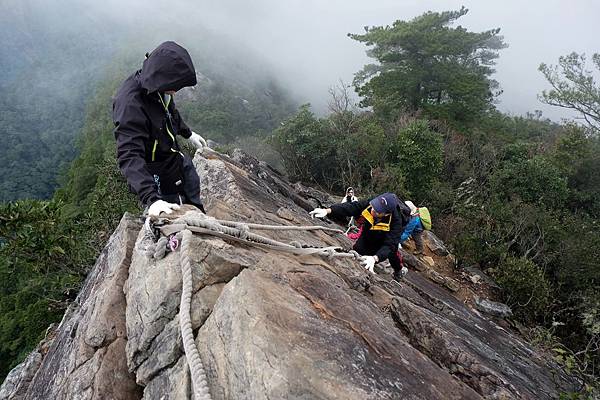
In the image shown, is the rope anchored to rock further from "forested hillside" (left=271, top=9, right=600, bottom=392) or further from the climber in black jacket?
"forested hillside" (left=271, top=9, right=600, bottom=392)

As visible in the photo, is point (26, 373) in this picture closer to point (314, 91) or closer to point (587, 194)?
point (587, 194)

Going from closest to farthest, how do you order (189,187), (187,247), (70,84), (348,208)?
(187,247)
(189,187)
(348,208)
(70,84)

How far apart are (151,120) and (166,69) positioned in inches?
18.0

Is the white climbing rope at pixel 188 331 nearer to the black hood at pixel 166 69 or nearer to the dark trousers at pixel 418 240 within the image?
the black hood at pixel 166 69

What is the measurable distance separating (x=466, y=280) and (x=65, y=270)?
10942 mm

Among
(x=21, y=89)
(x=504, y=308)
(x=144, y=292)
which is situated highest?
(x=144, y=292)

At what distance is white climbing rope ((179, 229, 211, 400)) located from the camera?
6.31 ft

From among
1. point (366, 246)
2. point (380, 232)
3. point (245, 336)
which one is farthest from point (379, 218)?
point (245, 336)

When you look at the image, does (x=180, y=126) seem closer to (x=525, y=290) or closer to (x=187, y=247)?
(x=187, y=247)

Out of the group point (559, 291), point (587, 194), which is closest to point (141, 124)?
point (559, 291)

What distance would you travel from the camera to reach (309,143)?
62.2 feet

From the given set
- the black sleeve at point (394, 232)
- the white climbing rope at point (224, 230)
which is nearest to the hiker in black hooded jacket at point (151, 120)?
the white climbing rope at point (224, 230)

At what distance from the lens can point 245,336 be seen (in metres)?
2.05

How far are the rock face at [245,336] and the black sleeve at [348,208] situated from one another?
133 centimetres
